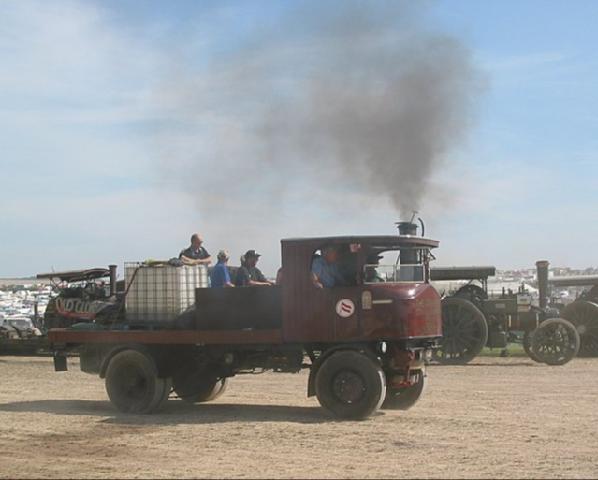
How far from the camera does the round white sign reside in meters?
11.5

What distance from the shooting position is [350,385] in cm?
1160

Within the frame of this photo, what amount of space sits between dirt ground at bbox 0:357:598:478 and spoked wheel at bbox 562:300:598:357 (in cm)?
646

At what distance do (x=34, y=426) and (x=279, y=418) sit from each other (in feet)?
9.78

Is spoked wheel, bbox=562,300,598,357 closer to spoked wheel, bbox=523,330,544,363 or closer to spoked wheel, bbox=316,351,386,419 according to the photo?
spoked wheel, bbox=523,330,544,363

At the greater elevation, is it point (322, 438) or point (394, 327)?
point (394, 327)

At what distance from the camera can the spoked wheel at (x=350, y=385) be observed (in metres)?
11.4

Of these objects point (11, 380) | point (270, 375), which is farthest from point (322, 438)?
point (11, 380)

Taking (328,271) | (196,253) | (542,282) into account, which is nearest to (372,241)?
(328,271)

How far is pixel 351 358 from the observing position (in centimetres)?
1153

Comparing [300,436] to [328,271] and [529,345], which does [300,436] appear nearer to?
[328,271]

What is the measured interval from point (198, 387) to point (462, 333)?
28.0 feet

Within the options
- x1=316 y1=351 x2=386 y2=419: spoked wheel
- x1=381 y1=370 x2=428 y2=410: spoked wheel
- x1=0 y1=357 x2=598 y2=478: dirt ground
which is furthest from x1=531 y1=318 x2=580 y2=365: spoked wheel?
x1=316 y1=351 x2=386 y2=419: spoked wheel

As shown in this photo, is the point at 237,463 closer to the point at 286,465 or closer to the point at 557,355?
the point at 286,465

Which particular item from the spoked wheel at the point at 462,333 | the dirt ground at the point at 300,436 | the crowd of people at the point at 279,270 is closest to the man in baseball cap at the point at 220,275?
the crowd of people at the point at 279,270
